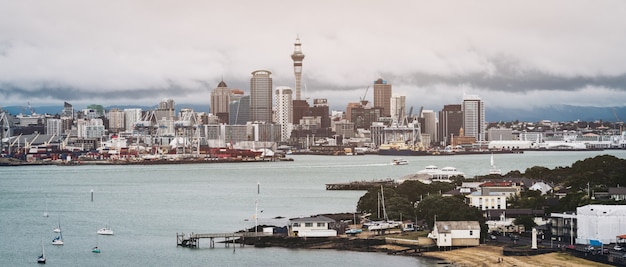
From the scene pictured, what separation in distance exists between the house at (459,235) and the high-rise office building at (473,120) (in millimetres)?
134783

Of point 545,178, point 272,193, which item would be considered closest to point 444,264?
point 545,178

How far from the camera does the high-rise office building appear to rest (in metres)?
158

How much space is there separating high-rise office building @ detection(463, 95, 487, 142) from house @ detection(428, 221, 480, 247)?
134783 millimetres

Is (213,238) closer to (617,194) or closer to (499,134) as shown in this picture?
(617,194)

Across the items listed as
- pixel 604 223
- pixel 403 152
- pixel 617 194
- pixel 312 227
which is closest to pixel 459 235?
pixel 604 223

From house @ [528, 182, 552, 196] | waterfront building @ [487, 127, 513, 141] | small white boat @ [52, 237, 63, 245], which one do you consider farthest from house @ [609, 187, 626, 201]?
waterfront building @ [487, 127, 513, 141]

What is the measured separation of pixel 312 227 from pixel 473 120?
443 feet

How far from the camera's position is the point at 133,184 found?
5528 centimetres

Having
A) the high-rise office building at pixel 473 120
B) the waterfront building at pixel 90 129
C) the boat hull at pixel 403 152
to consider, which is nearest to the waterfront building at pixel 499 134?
the high-rise office building at pixel 473 120

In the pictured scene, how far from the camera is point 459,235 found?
22875 millimetres

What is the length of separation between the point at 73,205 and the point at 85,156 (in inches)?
2720

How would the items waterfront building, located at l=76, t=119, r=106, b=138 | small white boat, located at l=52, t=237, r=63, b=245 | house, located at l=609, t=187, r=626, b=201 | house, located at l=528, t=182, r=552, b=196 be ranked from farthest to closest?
waterfront building, located at l=76, t=119, r=106, b=138
house, located at l=528, t=182, r=552, b=196
house, located at l=609, t=187, r=626, b=201
small white boat, located at l=52, t=237, r=63, b=245

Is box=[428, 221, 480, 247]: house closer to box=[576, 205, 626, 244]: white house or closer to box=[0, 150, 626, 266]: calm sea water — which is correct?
box=[0, 150, 626, 266]: calm sea water

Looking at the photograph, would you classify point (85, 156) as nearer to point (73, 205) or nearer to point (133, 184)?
point (133, 184)
